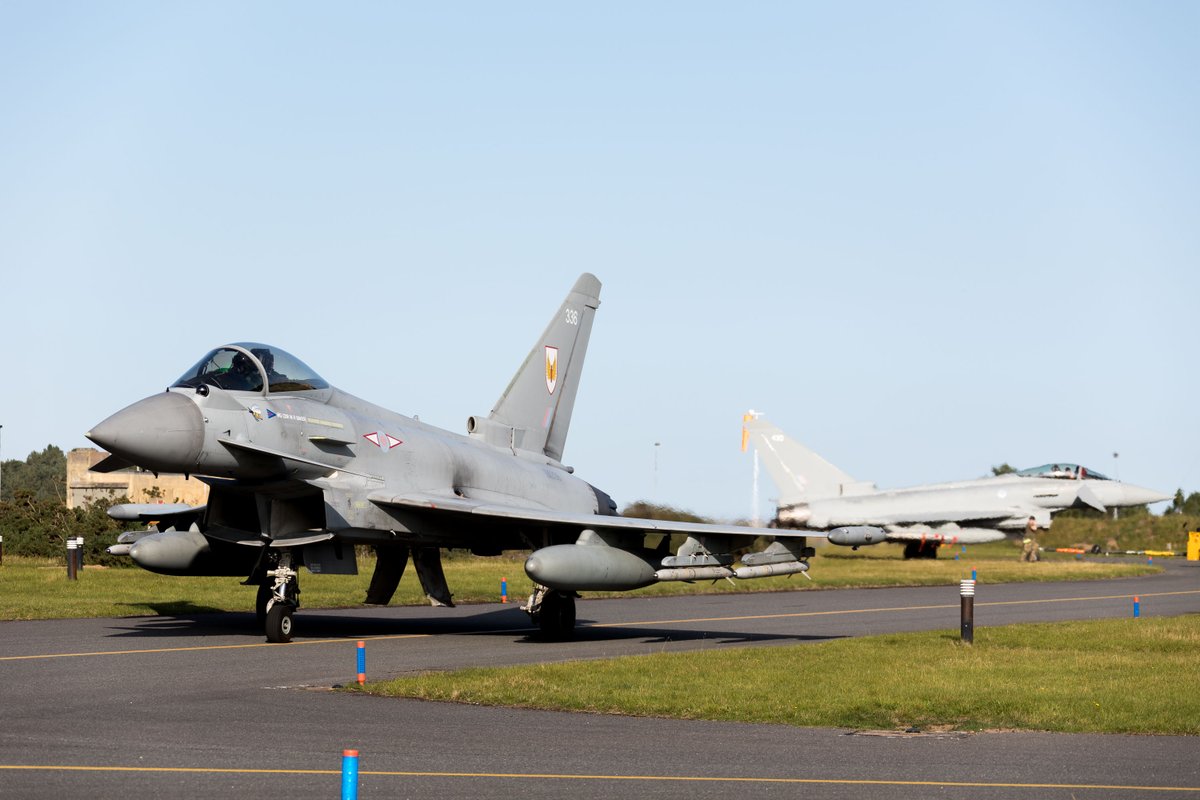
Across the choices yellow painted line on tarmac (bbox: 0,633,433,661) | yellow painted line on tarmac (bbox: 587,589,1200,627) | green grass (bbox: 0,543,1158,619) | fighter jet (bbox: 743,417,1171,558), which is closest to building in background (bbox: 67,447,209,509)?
green grass (bbox: 0,543,1158,619)

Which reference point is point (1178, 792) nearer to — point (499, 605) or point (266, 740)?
point (266, 740)

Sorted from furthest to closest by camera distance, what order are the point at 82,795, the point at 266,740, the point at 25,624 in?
the point at 25,624 < the point at 266,740 < the point at 82,795

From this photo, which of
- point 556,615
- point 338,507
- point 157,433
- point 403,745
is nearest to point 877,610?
point 556,615

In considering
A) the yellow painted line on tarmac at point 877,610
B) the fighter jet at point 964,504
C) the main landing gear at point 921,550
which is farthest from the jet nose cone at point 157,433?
the main landing gear at point 921,550

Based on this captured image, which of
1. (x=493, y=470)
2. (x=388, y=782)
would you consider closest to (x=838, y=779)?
(x=388, y=782)

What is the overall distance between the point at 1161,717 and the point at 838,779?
180 inches

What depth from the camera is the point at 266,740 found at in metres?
10.3

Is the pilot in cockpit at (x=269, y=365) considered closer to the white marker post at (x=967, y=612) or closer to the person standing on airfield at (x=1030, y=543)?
the white marker post at (x=967, y=612)

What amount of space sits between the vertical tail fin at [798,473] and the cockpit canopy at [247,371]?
42.5m

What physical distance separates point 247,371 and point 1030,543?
132 ft

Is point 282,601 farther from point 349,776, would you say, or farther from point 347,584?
point 347,584

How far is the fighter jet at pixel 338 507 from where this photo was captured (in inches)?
679

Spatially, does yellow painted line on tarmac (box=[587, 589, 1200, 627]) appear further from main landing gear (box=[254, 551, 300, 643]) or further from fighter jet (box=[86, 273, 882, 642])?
main landing gear (box=[254, 551, 300, 643])

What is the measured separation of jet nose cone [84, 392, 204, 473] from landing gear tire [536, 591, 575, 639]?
5728 millimetres
